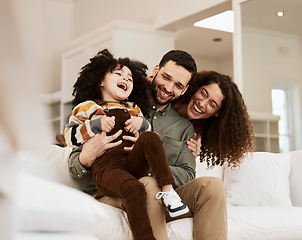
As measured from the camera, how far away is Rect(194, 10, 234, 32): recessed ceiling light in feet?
17.9

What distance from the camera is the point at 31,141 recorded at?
1.20ft

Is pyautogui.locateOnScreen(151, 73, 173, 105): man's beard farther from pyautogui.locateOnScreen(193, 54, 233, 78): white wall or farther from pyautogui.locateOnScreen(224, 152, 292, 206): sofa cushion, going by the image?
pyautogui.locateOnScreen(193, 54, 233, 78): white wall

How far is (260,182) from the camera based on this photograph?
8.68 feet

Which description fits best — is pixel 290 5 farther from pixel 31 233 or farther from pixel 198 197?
pixel 31 233

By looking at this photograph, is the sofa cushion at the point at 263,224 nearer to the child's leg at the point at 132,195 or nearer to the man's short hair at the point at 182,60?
the child's leg at the point at 132,195

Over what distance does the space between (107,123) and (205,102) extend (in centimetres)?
59

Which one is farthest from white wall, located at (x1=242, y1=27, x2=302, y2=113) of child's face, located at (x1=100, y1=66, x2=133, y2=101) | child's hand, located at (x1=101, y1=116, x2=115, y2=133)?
child's hand, located at (x1=101, y1=116, x2=115, y2=133)

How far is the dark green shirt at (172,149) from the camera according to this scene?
1.96 meters

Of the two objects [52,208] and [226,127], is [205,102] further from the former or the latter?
[52,208]

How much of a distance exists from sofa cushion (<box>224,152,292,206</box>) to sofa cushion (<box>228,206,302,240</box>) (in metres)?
0.28

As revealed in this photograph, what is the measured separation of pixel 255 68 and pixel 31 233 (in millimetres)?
3666

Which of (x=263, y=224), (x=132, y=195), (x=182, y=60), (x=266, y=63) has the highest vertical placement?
(x=266, y=63)

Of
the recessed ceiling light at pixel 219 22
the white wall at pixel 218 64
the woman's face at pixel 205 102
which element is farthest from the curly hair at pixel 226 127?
the white wall at pixel 218 64

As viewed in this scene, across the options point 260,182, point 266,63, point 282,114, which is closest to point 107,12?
point 266,63
